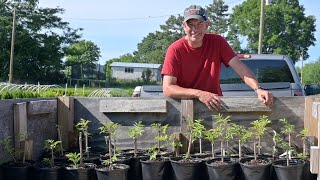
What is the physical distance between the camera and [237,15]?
67.8 m

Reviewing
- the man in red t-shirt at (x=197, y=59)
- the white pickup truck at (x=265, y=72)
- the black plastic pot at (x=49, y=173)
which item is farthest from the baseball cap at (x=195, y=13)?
the white pickup truck at (x=265, y=72)

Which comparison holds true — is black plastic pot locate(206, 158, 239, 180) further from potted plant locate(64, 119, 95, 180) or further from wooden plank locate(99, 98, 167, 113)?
potted plant locate(64, 119, 95, 180)

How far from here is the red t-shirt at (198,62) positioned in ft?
11.2

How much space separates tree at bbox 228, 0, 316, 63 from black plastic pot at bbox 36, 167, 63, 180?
60.4m

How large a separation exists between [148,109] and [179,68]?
16.3 inches

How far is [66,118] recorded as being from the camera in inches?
139

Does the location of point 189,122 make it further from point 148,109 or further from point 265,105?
point 265,105

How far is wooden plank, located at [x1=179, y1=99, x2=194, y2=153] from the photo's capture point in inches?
124

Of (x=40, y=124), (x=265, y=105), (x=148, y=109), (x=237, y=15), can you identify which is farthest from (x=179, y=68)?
(x=237, y=15)

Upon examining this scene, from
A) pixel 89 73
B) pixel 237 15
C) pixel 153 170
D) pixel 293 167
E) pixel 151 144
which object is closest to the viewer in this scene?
pixel 293 167

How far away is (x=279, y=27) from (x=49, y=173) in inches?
2511

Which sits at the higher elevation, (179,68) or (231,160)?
(179,68)

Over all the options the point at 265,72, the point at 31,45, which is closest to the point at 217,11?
the point at 31,45

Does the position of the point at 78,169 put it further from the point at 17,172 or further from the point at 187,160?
the point at 187,160
